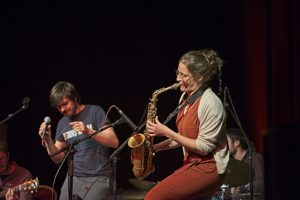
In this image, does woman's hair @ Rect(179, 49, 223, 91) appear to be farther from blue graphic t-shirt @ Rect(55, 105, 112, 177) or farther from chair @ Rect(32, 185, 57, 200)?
chair @ Rect(32, 185, 57, 200)

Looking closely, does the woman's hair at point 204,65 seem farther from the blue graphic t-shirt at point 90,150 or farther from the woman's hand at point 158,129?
the blue graphic t-shirt at point 90,150

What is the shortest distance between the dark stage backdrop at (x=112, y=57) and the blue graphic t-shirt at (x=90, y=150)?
1.76 metres

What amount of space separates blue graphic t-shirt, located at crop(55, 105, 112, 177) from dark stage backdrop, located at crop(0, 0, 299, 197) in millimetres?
1764

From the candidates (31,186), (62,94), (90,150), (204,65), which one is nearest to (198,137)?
(204,65)

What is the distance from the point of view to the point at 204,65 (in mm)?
3553

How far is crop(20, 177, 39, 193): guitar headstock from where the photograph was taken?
5.40 meters

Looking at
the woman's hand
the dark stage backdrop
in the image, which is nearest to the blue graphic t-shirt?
the woman's hand

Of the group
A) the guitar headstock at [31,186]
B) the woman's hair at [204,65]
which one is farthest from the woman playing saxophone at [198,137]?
the guitar headstock at [31,186]

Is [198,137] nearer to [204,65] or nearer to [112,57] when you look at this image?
[204,65]

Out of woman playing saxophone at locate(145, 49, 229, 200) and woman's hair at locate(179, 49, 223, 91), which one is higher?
woman's hair at locate(179, 49, 223, 91)

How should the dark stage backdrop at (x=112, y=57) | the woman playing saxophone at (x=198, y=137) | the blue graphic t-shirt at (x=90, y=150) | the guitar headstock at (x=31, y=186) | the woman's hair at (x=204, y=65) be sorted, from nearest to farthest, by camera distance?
the woman playing saxophone at (x=198, y=137)
the woman's hair at (x=204, y=65)
the blue graphic t-shirt at (x=90, y=150)
the guitar headstock at (x=31, y=186)
the dark stage backdrop at (x=112, y=57)

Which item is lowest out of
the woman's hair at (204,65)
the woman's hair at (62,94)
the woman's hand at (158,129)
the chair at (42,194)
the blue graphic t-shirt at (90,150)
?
the chair at (42,194)

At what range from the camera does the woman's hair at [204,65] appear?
3537 mm

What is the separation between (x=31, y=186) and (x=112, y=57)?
2061mm
